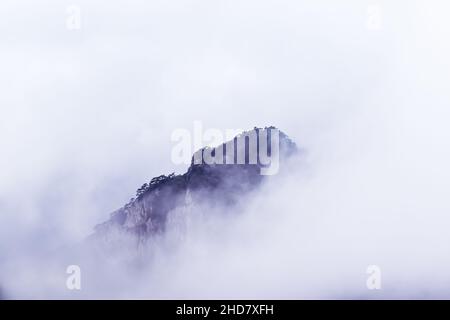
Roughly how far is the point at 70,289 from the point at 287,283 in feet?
9.00

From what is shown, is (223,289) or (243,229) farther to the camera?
(243,229)

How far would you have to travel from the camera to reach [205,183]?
44.8 feet

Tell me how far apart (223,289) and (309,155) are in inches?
94.1

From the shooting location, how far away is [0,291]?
827cm

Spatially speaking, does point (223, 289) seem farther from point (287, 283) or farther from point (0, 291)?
point (0, 291)

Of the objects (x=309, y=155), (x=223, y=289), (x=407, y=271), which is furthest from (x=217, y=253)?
(x=407, y=271)

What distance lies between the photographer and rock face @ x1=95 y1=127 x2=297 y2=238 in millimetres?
9391

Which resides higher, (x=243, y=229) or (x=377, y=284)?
(x=243, y=229)

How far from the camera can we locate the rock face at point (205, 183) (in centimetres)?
939
